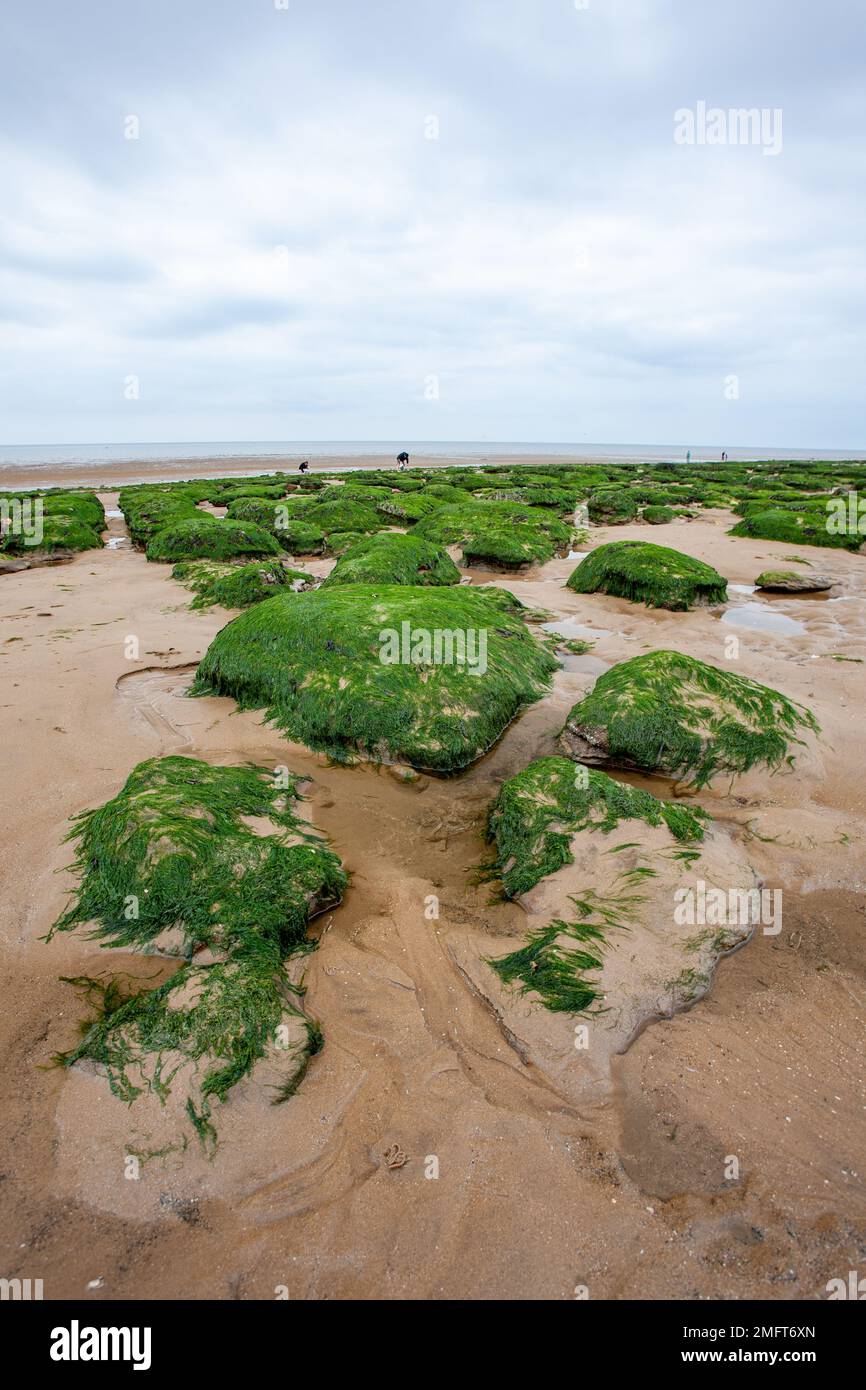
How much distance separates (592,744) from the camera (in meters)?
5.14

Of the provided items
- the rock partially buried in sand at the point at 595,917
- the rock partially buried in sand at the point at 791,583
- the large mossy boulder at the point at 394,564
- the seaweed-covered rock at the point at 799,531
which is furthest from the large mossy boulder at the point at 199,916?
the seaweed-covered rock at the point at 799,531

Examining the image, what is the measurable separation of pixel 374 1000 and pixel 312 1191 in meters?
0.85

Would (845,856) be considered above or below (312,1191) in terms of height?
above

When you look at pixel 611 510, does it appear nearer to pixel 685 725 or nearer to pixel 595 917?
pixel 685 725

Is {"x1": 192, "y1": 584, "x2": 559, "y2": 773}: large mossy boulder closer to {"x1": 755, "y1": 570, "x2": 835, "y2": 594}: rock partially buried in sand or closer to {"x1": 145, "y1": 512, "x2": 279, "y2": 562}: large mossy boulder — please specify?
{"x1": 755, "y1": 570, "x2": 835, "y2": 594}: rock partially buried in sand

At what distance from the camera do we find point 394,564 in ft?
33.3

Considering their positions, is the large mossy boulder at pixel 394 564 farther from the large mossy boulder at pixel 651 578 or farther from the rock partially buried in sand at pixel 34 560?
the rock partially buried in sand at pixel 34 560

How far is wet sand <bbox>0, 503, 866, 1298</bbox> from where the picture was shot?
1.98 metres

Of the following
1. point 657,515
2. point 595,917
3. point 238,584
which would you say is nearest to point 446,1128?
point 595,917

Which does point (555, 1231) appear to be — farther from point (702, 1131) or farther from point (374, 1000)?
point (374, 1000)

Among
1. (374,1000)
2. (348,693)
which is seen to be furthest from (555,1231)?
(348,693)

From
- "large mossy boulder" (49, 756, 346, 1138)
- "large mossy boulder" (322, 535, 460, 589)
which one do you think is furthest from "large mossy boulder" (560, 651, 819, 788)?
"large mossy boulder" (322, 535, 460, 589)

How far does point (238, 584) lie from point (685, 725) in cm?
712
